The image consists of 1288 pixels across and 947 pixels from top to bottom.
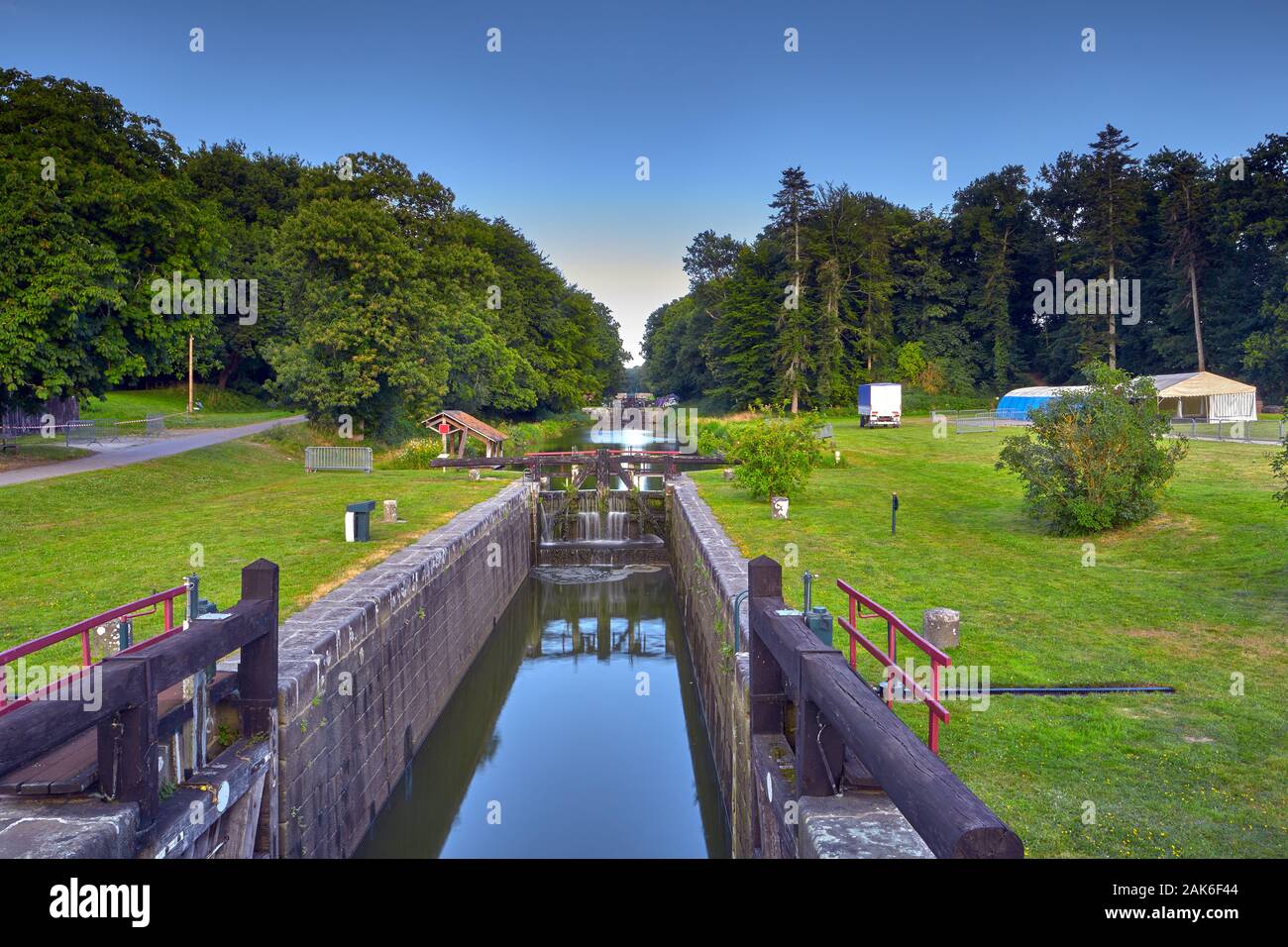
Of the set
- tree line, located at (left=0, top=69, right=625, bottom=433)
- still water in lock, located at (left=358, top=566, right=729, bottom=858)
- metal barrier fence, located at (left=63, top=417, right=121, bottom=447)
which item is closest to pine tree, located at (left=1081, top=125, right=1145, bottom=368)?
tree line, located at (left=0, top=69, right=625, bottom=433)

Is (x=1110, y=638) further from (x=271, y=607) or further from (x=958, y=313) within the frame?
(x=958, y=313)

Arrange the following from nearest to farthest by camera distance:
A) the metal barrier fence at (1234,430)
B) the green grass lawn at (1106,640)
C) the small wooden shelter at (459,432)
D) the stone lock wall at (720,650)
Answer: the green grass lawn at (1106,640), the stone lock wall at (720,650), the metal barrier fence at (1234,430), the small wooden shelter at (459,432)

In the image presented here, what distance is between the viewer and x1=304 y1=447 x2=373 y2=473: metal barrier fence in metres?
28.7

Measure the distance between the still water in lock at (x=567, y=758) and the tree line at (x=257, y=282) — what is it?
1438cm

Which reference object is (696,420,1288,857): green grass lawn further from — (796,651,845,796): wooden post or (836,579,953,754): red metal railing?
(796,651,845,796): wooden post

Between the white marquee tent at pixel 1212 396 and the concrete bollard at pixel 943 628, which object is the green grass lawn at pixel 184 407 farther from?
the white marquee tent at pixel 1212 396

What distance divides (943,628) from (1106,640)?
79.6 inches

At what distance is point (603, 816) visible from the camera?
1008 cm

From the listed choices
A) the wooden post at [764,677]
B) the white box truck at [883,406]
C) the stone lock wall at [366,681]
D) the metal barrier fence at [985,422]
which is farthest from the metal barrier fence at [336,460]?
the metal barrier fence at [985,422]

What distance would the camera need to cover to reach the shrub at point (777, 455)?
20312mm

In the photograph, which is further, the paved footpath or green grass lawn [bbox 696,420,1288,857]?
the paved footpath

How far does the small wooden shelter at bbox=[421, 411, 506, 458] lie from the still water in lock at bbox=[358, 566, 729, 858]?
16835mm

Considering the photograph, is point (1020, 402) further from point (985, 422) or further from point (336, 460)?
point (336, 460)
